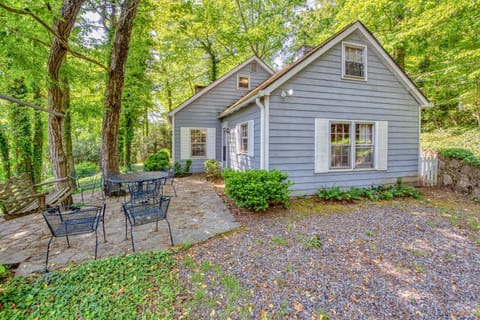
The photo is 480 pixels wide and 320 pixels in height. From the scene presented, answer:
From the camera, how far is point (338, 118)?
6.79m

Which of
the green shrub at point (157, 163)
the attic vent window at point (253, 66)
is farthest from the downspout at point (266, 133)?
the attic vent window at point (253, 66)

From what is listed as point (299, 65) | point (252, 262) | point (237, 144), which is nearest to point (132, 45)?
point (237, 144)

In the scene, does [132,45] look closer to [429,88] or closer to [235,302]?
[235,302]

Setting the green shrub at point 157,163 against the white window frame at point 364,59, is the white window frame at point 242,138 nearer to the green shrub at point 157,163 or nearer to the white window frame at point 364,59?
the white window frame at point 364,59

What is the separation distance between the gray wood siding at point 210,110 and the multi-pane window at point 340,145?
19.6 feet

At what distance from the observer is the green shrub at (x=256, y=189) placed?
4.95m

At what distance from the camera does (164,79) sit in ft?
60.8

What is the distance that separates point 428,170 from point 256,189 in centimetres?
695

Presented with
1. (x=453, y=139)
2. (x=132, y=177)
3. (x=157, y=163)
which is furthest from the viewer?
(x=453, y=139)

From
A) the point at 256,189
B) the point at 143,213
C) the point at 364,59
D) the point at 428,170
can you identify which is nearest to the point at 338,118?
the point at 364,59

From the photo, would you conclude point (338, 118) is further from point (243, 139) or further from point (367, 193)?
point (243, 139)

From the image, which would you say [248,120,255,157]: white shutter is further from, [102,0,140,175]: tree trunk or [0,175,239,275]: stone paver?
[102,0,140,175]: tree trunk

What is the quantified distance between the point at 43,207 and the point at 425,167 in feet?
36.2

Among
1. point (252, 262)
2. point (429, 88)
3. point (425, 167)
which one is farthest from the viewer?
point (429, 88)
